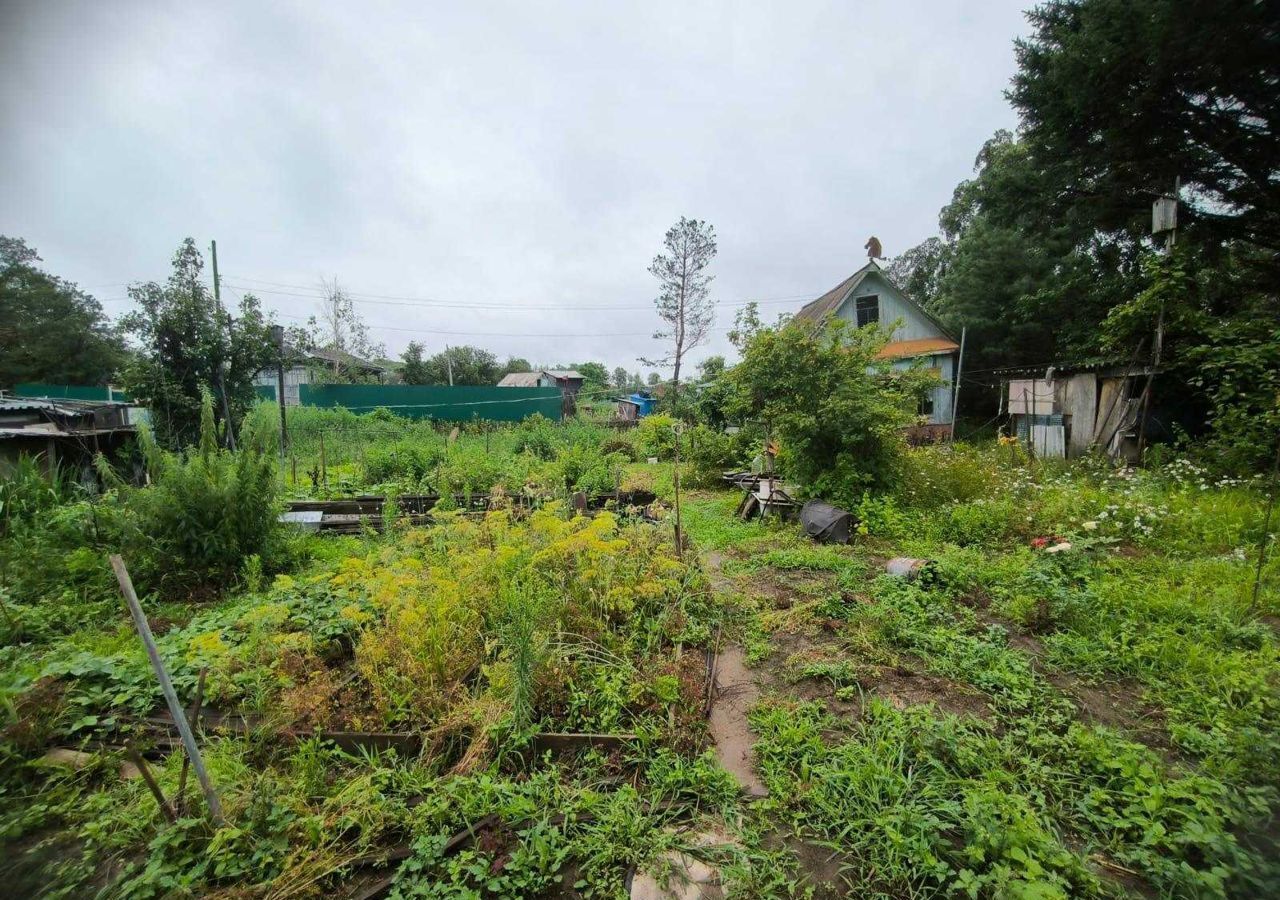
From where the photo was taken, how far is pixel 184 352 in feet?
26.7

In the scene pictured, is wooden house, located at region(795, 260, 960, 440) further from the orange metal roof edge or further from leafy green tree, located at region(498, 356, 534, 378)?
leafy green tree, located at region(498, 356, 534, 378)

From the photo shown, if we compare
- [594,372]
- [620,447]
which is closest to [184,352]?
[620,447]

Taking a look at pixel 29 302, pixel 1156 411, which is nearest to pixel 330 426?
pixel 29 302

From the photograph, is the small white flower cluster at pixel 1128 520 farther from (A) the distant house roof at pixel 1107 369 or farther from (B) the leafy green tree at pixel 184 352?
(B) the leafy green tree at pixel 184 352

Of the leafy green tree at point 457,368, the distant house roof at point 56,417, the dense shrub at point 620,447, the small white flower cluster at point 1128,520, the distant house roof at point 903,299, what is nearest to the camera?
the small white flower cluster at point 1128,520

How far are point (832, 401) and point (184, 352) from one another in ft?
35.2

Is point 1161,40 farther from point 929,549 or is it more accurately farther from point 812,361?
point 929,549

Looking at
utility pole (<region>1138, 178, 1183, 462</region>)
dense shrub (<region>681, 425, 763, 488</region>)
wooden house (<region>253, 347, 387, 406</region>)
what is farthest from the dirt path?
wooden house (<region>253, 347, 387, 406</region>)

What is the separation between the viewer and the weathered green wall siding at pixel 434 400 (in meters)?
16.8

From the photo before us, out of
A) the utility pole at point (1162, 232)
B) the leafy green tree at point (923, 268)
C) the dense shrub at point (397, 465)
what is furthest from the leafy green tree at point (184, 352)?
the leafy green tree at point (923, 268)

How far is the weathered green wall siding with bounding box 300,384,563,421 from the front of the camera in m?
16.8

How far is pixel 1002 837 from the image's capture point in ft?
5.61

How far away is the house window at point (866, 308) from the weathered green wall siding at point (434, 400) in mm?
12251

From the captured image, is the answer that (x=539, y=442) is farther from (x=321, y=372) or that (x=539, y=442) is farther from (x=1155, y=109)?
(x=321, y=372)
